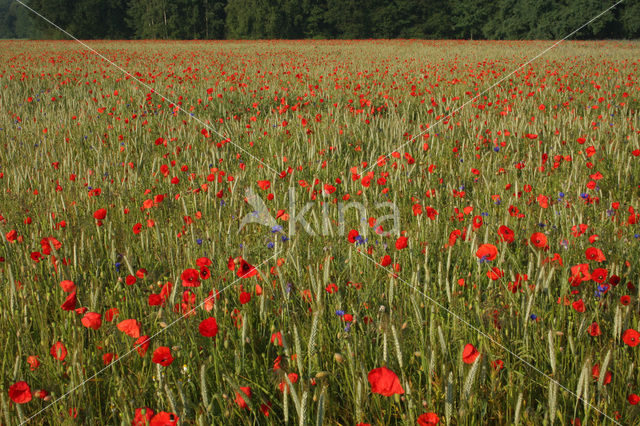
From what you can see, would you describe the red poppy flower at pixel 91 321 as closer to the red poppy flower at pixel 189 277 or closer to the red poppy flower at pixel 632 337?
the red poppy flower at pixel 189 277

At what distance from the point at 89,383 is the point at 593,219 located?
7.03 feet

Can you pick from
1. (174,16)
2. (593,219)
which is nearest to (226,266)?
(593,219)

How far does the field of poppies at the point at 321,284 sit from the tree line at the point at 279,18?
4648 cm

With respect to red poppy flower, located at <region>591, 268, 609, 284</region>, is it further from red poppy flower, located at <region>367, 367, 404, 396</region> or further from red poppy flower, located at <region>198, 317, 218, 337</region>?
red poppy flower, located at <region>198, 317, 218, 337</region>

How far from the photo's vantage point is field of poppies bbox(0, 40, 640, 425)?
1.09m

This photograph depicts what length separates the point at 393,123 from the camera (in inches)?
158

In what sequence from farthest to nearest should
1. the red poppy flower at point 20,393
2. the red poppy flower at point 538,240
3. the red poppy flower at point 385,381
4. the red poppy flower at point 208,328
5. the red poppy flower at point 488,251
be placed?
the red poppy flower at point 538,240 < the red poppy flower at point 488,251 < the red poppy flower at point 208,328 < the red poppy flower at point 20,393 < the red poppy flower at point 385,381

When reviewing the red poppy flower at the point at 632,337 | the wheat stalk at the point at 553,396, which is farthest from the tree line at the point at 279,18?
the wheat stalk at the point at 553,396

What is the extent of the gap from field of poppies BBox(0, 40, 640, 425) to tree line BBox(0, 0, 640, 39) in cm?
4648

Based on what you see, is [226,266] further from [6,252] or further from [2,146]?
[2,146]

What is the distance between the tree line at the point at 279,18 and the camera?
49312 millimetres

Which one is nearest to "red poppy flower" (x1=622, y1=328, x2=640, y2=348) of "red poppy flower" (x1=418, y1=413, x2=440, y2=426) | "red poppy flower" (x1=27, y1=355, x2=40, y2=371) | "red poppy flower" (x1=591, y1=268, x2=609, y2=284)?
"red poppy flower" (x1=591, y1=268, x2=609, y2=284)

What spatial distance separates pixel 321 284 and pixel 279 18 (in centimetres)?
5260

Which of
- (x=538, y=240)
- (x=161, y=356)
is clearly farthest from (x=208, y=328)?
(x=538, y=240)
